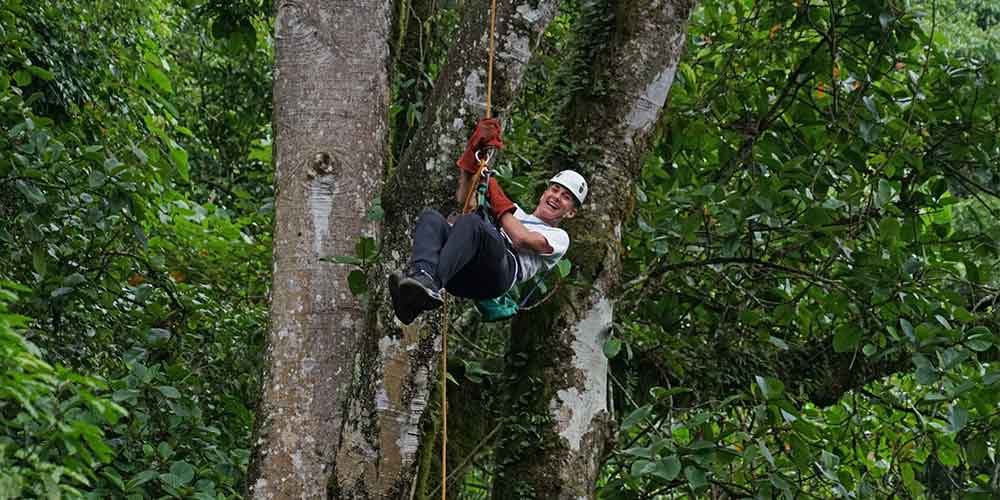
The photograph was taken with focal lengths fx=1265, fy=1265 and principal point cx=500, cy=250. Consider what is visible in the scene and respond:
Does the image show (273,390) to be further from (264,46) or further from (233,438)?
(264,46)

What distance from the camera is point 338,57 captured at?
4.67 m

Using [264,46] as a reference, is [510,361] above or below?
below

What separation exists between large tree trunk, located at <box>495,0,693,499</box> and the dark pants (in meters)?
0.84

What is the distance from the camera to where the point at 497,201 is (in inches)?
168

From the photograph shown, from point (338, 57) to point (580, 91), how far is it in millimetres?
1322

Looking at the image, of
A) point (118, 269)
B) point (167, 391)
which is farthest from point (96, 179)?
point (118, 269)

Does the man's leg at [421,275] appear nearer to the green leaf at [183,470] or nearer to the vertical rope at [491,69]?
the vertical rope at [491,69]

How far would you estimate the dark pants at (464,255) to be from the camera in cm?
400

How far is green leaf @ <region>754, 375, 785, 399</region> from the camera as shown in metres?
4.98

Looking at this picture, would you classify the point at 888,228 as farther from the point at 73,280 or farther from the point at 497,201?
the point at 73,280

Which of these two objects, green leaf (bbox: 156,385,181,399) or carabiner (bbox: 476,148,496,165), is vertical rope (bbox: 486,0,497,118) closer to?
carabiner (bbox: 476,148,496,165)

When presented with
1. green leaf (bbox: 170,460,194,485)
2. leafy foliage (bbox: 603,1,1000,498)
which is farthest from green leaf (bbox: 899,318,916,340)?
green leaf (bbox: 170,460,194,485)

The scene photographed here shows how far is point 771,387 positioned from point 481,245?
148cm

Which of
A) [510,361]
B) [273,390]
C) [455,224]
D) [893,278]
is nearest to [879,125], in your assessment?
[893,278]
